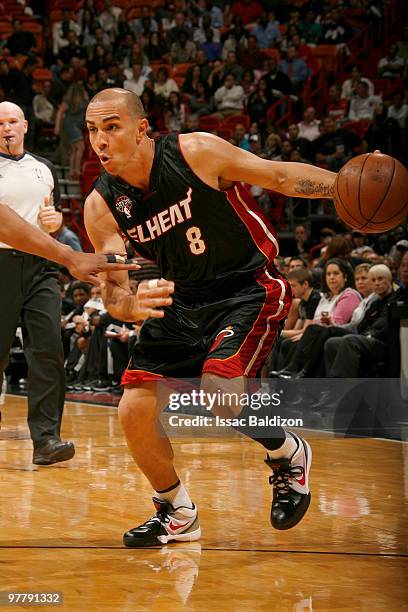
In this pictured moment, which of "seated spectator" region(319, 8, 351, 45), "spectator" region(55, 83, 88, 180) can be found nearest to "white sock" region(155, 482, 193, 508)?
"spectator" region(55, 83, 88, 180)

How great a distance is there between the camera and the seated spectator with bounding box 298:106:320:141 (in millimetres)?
14695

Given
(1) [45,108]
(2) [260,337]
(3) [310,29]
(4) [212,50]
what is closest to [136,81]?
(1) [45,108]

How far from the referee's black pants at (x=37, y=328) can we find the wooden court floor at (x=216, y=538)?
36cm

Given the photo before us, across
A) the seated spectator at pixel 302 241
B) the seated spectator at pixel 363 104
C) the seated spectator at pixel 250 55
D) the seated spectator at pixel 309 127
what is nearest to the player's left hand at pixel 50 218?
the seated spectator at pixel 302 241

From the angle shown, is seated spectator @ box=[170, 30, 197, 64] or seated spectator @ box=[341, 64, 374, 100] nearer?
seated spectator @ box=[341, 64, 374, 100]

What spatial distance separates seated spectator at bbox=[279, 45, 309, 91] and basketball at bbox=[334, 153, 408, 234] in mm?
12861

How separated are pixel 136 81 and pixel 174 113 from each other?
4.07ft

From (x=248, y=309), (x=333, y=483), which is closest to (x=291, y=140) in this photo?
(x=333, y=483)

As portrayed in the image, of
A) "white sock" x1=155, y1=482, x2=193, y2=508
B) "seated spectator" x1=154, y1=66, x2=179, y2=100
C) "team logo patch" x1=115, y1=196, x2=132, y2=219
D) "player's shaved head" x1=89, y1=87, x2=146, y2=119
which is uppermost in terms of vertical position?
"player's shaved head" x1=89, y1=87, x2=146, y2=119

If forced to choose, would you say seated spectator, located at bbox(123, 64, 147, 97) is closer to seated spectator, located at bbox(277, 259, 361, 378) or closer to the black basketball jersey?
seated spectator, located at bbox(277, 259, 361, 378)

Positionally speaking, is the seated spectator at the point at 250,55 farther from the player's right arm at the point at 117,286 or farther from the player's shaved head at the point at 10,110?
the player's right arm at the point at 117,286

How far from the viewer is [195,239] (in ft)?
13.3

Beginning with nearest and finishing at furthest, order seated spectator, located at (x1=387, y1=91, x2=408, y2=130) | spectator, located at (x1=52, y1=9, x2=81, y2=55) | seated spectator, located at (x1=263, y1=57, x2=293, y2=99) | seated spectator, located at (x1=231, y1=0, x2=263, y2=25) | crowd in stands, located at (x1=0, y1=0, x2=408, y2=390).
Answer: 1. crowd in stands, located at (x1=0, y1=0, x2=408, y2=390)
2. seated spectator, located at (x1=387, y1=91, x2=408, y2=130)
3. seated spectator, located at (x1=263, y1=57, x2=293, y2=99)
4. spectator, located at (x1=52, y1=9, x2=81, y2=55)
5. seated spectator, located at (x1=231, y1=0, x2=263, y2=25)

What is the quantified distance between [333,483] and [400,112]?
9.76 meters
